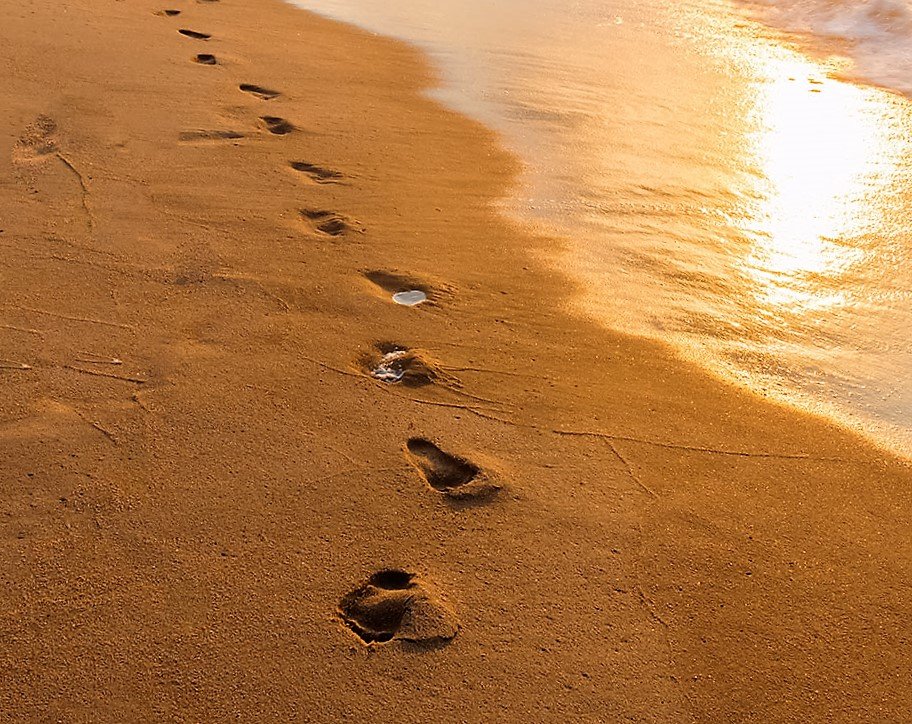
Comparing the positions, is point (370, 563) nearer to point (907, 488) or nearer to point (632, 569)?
point (632, 569)

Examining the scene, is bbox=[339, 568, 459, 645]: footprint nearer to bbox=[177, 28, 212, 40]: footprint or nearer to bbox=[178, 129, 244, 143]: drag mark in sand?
bbox=[178, 129, 244, 143]: drag mark in sand

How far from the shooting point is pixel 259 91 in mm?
5113

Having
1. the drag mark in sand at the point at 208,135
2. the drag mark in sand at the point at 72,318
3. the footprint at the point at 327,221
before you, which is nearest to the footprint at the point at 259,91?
the drag mark in sand at the point at 208,135

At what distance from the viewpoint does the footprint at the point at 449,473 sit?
2.40 metres

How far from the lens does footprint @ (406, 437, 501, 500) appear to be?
7.86 ft

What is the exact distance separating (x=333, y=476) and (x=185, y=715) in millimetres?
764

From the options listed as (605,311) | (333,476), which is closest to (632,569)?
(333,476)

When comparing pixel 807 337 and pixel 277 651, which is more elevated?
pixel 807 337

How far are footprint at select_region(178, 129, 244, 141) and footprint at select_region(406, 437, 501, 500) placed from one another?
2.51 metres

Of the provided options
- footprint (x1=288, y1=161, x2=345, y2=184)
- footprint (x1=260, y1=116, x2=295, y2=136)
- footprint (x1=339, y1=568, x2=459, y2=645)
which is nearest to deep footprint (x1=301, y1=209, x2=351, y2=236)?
footprint (x1=288, y1=161, x2=345, y2=184)

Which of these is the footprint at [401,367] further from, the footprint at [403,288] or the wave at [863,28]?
the wave at [863,28]

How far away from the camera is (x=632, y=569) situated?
221 centimetres

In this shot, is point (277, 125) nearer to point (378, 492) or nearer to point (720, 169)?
point (720, 169)

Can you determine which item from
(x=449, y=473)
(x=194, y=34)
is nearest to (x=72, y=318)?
(x=449, y=473)
